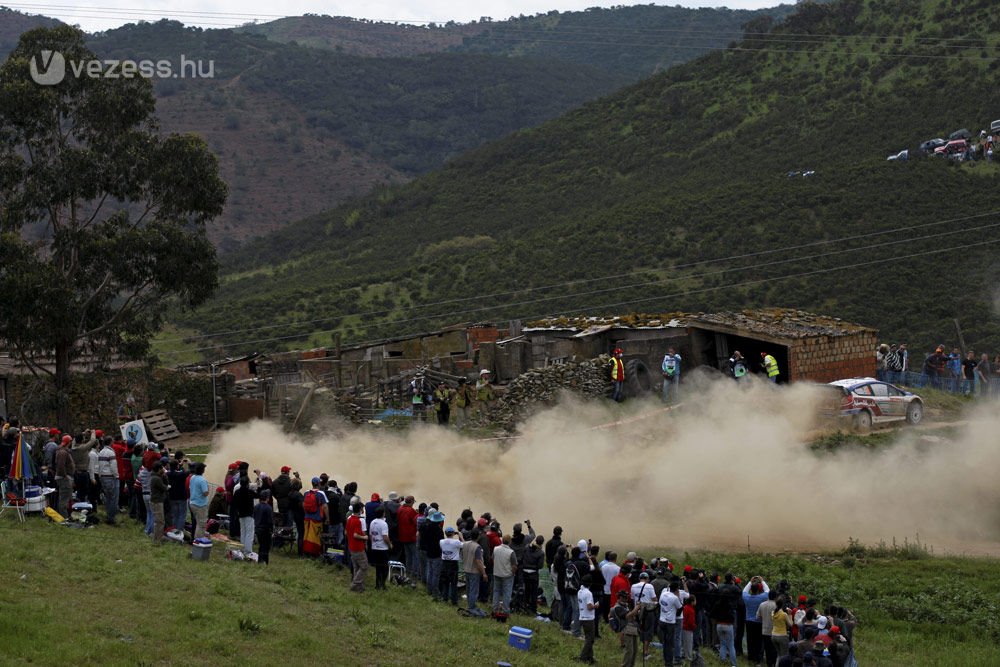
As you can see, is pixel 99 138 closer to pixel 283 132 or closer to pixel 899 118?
pixel 899 118

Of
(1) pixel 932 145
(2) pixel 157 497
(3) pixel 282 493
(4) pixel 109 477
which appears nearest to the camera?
(2) pixel 157 497

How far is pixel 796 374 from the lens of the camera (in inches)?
1441

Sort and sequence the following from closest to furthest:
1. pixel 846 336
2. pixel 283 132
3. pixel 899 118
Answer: pixel 846 336, pixel 899 118, pixel 283 132

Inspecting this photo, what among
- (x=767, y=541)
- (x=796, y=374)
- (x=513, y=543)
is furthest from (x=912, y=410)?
(x=513, y=543)

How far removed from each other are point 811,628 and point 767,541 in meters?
9.34

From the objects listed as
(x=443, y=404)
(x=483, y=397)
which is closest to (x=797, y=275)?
(x=483, y=397)

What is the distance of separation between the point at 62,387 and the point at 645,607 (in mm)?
21531

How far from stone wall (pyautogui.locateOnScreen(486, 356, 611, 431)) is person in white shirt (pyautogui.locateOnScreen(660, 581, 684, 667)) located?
15.5 meters

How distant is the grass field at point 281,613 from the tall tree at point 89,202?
12802mm

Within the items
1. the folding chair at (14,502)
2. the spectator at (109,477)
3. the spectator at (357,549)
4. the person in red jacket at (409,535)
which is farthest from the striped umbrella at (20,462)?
the person in red jacket at (409,535)

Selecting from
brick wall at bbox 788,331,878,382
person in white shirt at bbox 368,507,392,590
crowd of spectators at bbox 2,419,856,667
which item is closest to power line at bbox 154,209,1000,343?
brick wall at bbox 788,331,878,382

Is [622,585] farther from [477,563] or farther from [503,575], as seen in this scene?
[477,563]

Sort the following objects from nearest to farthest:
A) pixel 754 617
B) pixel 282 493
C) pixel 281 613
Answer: pixel 281 613 < pixel 754 617 < pixel 282 493

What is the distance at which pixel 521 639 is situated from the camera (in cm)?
1812
